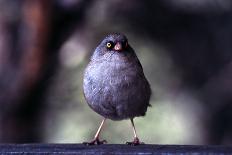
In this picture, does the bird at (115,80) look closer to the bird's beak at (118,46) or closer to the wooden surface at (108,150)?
the bird's beak at (118,46)

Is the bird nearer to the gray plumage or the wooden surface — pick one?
the gray plumage

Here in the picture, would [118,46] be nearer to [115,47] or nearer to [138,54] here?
[115,47]

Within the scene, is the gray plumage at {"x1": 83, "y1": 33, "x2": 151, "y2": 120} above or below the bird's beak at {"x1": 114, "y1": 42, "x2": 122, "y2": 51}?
below

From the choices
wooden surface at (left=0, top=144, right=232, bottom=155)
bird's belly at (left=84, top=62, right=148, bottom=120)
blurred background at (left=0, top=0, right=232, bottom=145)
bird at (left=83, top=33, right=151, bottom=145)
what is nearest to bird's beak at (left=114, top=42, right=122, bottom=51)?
bird at (left=83, top=33, right=151, bottom=145)

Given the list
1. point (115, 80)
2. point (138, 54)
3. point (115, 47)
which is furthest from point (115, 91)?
point (138, 54)

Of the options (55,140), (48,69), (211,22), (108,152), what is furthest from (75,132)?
(108,152)

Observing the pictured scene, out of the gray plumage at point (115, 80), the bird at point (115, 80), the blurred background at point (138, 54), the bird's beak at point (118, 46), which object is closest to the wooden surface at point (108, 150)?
the bird at point (115, 80)
